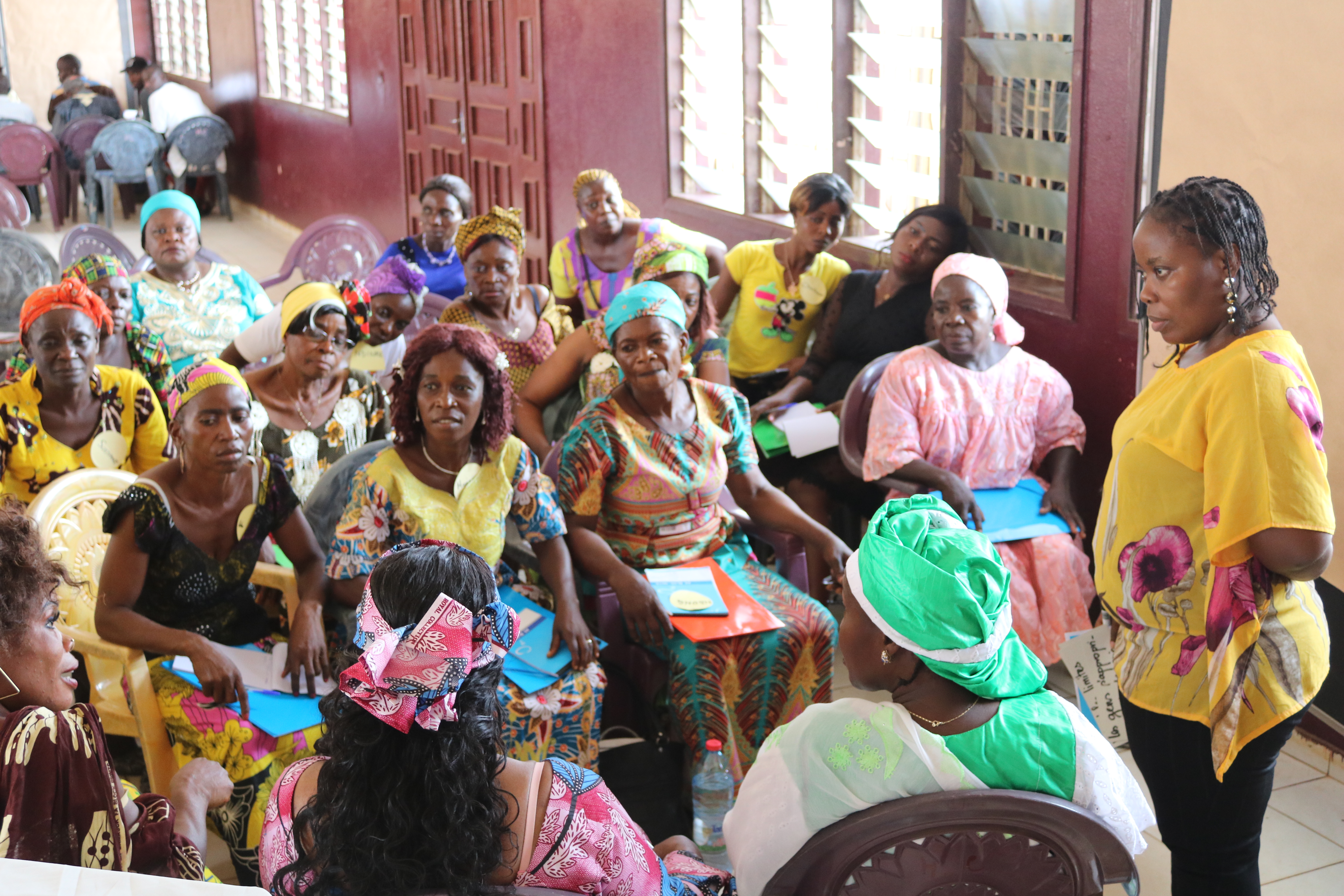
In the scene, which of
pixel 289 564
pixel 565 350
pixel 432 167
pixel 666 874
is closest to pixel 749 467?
pixel 565 350

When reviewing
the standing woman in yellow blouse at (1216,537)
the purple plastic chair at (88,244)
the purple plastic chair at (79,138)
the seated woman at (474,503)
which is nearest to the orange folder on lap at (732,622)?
the seated woman at (474,503)

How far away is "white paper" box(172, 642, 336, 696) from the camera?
2547 millimetres

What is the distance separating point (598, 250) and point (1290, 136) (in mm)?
2608

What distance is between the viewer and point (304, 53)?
38.5 ft

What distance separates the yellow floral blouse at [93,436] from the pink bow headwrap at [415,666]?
2.02 metres

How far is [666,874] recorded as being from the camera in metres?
1.74

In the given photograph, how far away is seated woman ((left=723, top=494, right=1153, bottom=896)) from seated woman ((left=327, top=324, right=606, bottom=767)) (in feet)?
3.26

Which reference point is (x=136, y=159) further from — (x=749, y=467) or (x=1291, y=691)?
(x=1291, y=691)

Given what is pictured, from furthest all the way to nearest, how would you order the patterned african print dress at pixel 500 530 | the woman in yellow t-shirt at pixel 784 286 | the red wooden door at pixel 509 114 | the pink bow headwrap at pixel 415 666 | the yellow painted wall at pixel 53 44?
the yellow painted wall at pixel 53 44 < the red wooden door at pixel 509 114 < the woman in yellow t-shirt at pixel 784 286 < the patterned african print dress at pixel 500 530 < the pink bow headwrap at pixel 415 666

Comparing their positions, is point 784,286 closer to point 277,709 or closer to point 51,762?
point 277,709

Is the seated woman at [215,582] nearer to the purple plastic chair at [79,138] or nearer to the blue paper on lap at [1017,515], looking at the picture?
the blue paper on lap at [1017,515]

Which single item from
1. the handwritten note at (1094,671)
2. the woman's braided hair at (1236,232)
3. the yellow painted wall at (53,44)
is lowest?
the handwritten note at (1094,671)

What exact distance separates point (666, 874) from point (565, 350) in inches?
89.6

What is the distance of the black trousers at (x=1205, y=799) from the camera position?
1.90 metres
